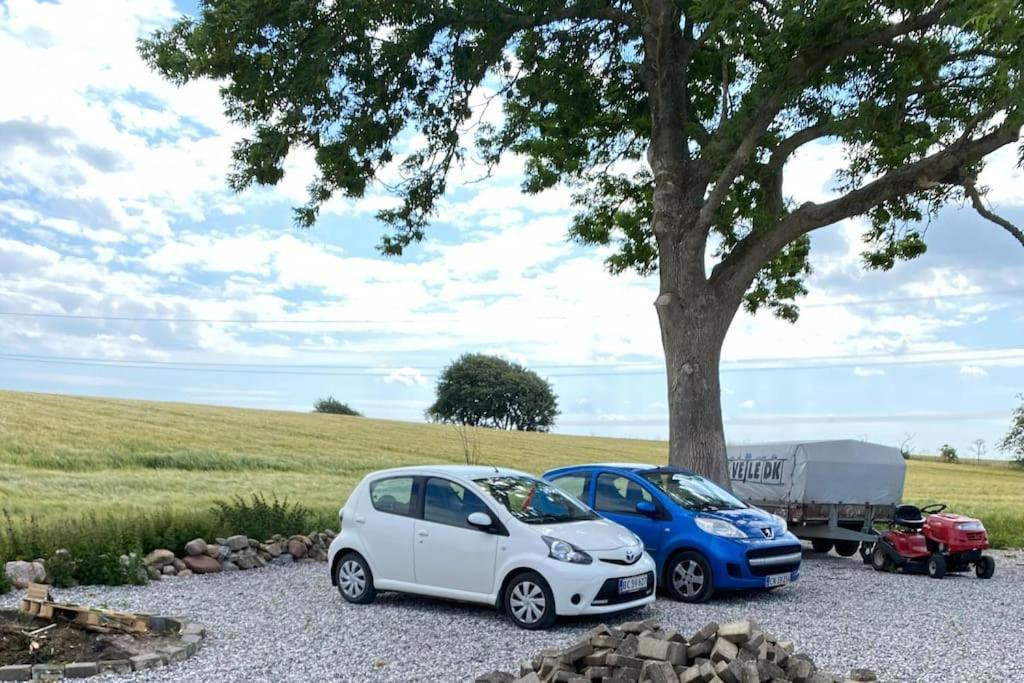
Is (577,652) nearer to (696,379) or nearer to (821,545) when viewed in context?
(696,379)

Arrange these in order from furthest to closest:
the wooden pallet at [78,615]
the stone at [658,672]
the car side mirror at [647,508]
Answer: the car side mirror at [647,508] → the wooden pallet at [78,615] → the stone at [658,672]

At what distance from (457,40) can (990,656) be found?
538 inches

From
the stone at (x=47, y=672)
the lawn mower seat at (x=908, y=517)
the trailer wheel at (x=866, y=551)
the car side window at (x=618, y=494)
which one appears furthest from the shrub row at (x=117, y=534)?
the lawn mower seat at (x=908, y=517)

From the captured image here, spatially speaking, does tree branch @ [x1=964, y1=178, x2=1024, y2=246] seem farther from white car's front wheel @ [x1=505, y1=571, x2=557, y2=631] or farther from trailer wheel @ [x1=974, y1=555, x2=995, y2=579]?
white car's front wheel @ [x1=505, y1=571, x2=557, y2=631]

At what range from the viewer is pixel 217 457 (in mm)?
29094

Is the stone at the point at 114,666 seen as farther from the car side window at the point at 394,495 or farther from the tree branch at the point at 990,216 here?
the tree branch at the point at 990,216

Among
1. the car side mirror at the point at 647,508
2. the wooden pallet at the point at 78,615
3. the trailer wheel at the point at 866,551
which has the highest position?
the car side mirror at the point at 647,508

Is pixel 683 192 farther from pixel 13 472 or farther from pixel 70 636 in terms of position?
pixel 13 472

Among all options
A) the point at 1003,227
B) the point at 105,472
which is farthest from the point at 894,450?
the point at 105,472

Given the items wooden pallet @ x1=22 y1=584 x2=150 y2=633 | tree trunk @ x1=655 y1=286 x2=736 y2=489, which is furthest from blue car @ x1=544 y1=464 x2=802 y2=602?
wooden pallet @ x1=22 y1=584 x2=150 y2=633

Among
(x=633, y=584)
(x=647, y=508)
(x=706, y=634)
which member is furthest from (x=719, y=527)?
(x=706, y=634)

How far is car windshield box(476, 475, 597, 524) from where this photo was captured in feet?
31.1

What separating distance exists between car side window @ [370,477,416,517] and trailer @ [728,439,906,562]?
887 cm

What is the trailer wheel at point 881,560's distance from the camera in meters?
14.8
